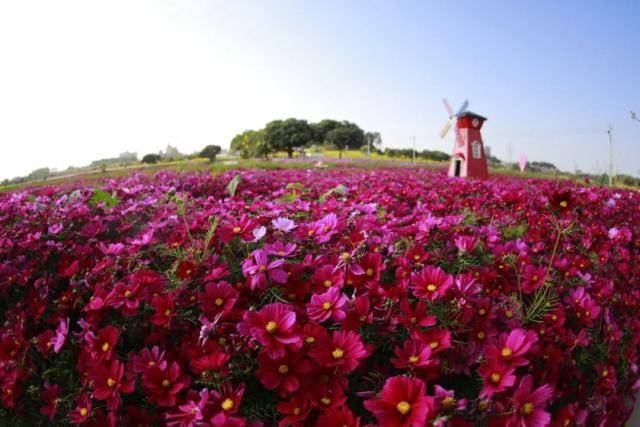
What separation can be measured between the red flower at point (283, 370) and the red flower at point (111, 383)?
0.34 metres

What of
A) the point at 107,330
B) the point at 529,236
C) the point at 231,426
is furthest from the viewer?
the point at 529,236

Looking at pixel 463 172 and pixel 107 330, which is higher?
pixel 463 172

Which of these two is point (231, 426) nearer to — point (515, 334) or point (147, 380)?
point (147, 380)

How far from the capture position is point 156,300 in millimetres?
1165

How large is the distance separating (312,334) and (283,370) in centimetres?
11

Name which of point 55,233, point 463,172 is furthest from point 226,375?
point 463,172

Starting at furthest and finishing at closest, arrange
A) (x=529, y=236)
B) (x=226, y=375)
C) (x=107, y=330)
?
1. (x=529, y=236)
2. (x=107, y=330)
3. (x=226, y=375)

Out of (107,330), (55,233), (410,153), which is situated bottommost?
(107,330)

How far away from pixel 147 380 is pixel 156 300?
23 cm

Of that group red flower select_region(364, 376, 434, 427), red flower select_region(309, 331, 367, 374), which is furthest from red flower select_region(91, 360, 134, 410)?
red flower select_region(364, 376, 434, 427)

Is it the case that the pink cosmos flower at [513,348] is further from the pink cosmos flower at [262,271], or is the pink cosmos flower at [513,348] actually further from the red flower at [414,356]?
the pink cosmos flower at [262,271]

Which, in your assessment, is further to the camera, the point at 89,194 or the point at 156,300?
the point at 89,194

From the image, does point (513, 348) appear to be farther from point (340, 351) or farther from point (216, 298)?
point (216, 298)

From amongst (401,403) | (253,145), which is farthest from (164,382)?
(253,145)
